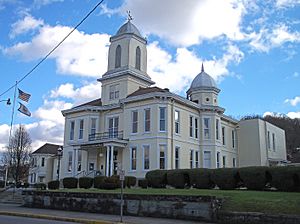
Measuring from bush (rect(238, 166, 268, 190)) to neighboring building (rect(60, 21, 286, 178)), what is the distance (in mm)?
12779

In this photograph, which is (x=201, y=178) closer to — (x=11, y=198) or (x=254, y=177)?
(x=254, y=177)

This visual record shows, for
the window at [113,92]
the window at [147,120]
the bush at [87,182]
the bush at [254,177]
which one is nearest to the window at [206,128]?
the window at [147,120]

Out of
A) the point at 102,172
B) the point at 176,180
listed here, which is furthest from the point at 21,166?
the point at 176,180

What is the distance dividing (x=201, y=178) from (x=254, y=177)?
3678 mm

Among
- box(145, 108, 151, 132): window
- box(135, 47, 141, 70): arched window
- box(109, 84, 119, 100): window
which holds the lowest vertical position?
box(145, 108, 151, 132): window

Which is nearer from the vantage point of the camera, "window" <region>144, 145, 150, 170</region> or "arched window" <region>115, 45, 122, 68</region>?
"window" <region>144, 145, 150, 170</region>

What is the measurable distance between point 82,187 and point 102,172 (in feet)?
20.1

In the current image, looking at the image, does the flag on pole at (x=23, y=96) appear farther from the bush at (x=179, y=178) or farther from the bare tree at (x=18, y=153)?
the bare tree at (x=18, y=153)

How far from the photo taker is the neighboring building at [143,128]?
34094 mm

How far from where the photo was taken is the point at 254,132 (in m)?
44.4

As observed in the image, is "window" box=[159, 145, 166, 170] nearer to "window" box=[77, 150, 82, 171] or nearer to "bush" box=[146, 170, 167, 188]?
"bush" box=[146, 170, 167, 188]

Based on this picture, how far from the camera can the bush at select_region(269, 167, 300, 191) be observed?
1900cm

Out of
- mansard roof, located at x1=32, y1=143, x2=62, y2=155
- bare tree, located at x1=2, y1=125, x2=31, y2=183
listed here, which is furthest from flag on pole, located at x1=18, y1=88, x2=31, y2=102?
mansard roof, located at x1=32, y1=143, x2=62, y2=155

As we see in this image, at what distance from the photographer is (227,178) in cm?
2172
